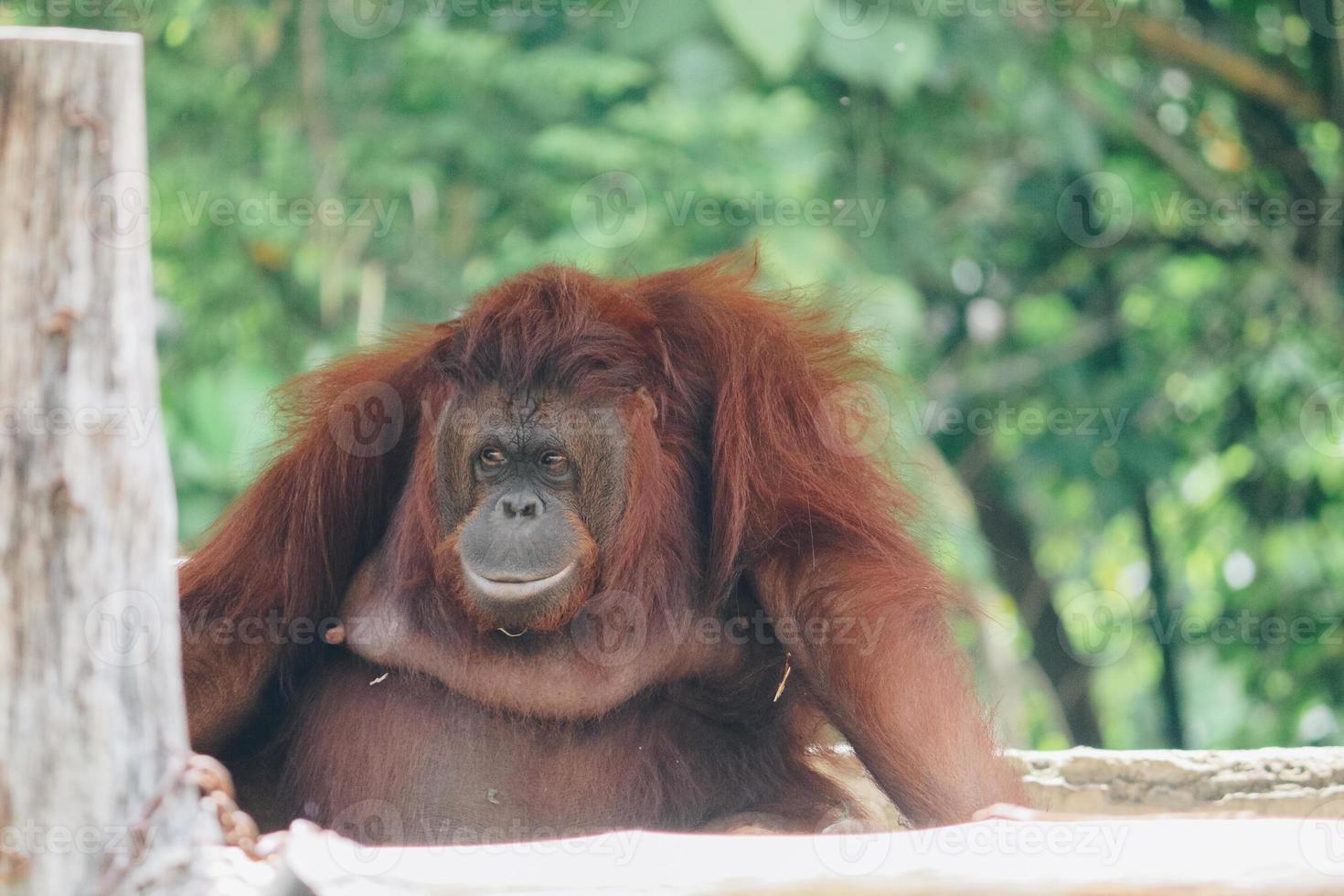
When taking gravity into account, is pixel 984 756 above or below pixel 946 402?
above

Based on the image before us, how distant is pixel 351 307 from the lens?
728cm

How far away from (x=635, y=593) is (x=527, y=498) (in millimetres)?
314

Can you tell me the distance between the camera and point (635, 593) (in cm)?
334

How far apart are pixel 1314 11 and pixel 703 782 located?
224 inches

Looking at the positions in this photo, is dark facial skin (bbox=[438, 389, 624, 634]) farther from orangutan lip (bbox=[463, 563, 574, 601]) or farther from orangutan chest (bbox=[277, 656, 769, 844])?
orangutan chest (bbox=[277, 656, 769, 844])

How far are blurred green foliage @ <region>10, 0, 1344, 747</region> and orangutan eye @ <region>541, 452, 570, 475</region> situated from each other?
8.33 ft

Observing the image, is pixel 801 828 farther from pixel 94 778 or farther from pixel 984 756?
pixel 94 778

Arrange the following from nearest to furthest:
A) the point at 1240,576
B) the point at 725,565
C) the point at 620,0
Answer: the point at 725,565, the point at 620,0, the point at 1240,576

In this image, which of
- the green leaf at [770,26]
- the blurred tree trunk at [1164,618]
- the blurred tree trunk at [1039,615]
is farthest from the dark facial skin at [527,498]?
the blurred tree trunk at [1039,615]

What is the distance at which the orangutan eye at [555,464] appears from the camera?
334 centimetres

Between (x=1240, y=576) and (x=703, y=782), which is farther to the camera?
(x=1240, y=576)

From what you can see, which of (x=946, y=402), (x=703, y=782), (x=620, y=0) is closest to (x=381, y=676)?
(x=703, y=782)

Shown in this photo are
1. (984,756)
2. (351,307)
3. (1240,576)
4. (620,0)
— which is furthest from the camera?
(1240,576)

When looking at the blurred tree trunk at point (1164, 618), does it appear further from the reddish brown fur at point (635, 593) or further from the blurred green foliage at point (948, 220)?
the reddish brown fur at point (635, 593)
